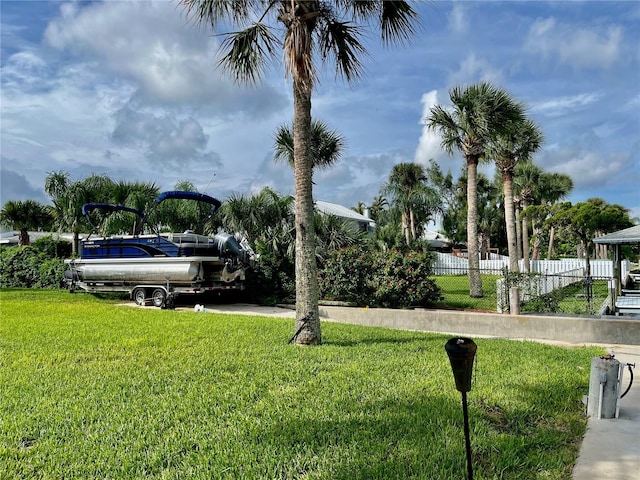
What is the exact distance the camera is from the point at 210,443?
3.82 meters

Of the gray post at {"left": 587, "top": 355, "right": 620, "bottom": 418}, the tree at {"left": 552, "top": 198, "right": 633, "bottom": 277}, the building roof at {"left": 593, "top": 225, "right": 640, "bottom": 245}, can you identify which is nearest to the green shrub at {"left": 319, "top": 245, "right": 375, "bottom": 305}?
the building roof at {"left": 593, "top": 225, "right": 640, "bottom": 245}

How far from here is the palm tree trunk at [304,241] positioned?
809cm

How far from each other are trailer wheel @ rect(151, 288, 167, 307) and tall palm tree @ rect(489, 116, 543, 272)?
12.6 m

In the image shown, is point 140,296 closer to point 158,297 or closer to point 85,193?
point 158,297

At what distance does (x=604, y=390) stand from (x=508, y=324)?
18.2 feet


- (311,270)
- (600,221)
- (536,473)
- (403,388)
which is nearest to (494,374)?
(403,388)

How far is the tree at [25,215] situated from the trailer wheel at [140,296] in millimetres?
20020

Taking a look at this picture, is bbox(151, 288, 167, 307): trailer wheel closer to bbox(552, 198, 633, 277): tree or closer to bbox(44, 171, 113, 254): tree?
bbox(44, 171, 113, 254): tree

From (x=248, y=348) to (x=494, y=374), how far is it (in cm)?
363

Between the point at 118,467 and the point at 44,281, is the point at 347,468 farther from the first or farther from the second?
the point at 44,281

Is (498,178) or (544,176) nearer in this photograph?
(544,176)

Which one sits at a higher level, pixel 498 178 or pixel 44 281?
pixel 498 178

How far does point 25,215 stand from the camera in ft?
105

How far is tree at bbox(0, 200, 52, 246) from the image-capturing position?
3119 cm
